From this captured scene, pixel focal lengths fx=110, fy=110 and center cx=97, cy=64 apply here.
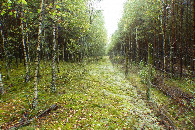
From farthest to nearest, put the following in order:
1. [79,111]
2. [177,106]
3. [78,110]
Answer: [177,106]
[78,110]
[79,111]

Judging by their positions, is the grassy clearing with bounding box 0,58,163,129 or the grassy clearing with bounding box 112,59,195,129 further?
the grassy clearing with bounding box 112,59,195,129

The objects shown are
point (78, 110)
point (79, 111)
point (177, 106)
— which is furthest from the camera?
point (177, 106)

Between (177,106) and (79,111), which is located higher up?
(79,111)

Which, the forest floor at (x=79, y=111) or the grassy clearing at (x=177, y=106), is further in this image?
the grassy clearing at (x=177, y=106)

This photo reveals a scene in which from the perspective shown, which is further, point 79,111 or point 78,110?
point 78,110

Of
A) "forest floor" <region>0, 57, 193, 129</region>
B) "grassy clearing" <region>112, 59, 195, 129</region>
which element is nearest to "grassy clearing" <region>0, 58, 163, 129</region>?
"forest floor" <region>0, 57, 193, 129</region>

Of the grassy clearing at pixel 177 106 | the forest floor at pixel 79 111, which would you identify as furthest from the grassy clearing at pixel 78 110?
the grassy clearing at pixel 177 106

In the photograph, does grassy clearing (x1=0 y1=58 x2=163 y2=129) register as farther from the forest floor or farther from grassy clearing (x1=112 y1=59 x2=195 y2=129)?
grassy clearing (x1=112 y1=59 x2=195 y2=129)

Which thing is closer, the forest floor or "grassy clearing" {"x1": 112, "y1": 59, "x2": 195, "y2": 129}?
the forest floor

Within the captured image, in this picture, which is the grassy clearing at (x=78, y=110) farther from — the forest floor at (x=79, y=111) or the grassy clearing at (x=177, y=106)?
the grassy clearing at (x=177, y=106)

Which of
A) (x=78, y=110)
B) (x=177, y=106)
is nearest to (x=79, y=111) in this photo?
(x=78, y=110)

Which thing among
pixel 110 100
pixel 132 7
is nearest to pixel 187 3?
pixel 132 7

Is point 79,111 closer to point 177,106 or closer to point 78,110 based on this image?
point 78,110

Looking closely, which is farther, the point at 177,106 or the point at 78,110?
the point at 177,106
